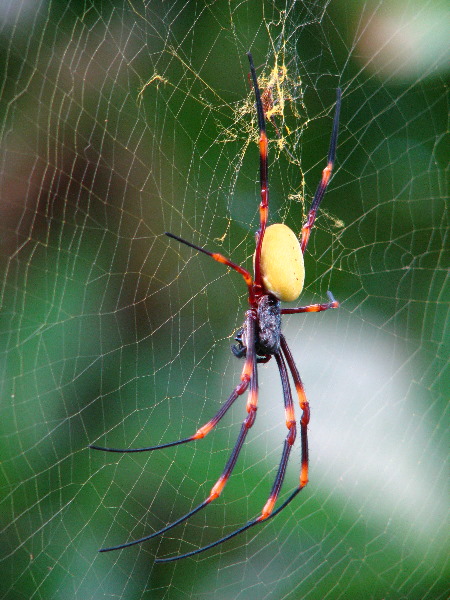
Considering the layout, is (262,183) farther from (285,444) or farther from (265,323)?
(285,444)

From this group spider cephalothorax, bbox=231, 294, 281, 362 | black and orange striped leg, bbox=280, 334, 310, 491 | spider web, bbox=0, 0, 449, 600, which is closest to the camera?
spider web, bbox=0, 0, 449, 600

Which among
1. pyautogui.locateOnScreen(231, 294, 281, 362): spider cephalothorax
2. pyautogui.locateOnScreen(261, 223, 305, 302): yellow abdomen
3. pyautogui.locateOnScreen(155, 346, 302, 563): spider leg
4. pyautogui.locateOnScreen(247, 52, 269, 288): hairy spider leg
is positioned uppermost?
pyautogui.locateOnScreen(247, 52, 269, 288): hairy spider leg

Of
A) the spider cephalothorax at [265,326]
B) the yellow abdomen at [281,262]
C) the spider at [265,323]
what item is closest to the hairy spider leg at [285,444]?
the spider at [265,323]

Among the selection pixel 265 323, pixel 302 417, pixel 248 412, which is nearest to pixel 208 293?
pixel 265 323

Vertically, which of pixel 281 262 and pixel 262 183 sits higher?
pixel 262 183

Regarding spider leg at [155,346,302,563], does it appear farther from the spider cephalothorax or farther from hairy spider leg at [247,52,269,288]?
hairy spider leg at [247,52,269,288]

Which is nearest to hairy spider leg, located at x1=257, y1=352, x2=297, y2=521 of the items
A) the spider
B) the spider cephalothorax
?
the spider

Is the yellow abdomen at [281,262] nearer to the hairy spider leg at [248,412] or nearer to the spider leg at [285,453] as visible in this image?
the hairy spider leg at [248,412]
